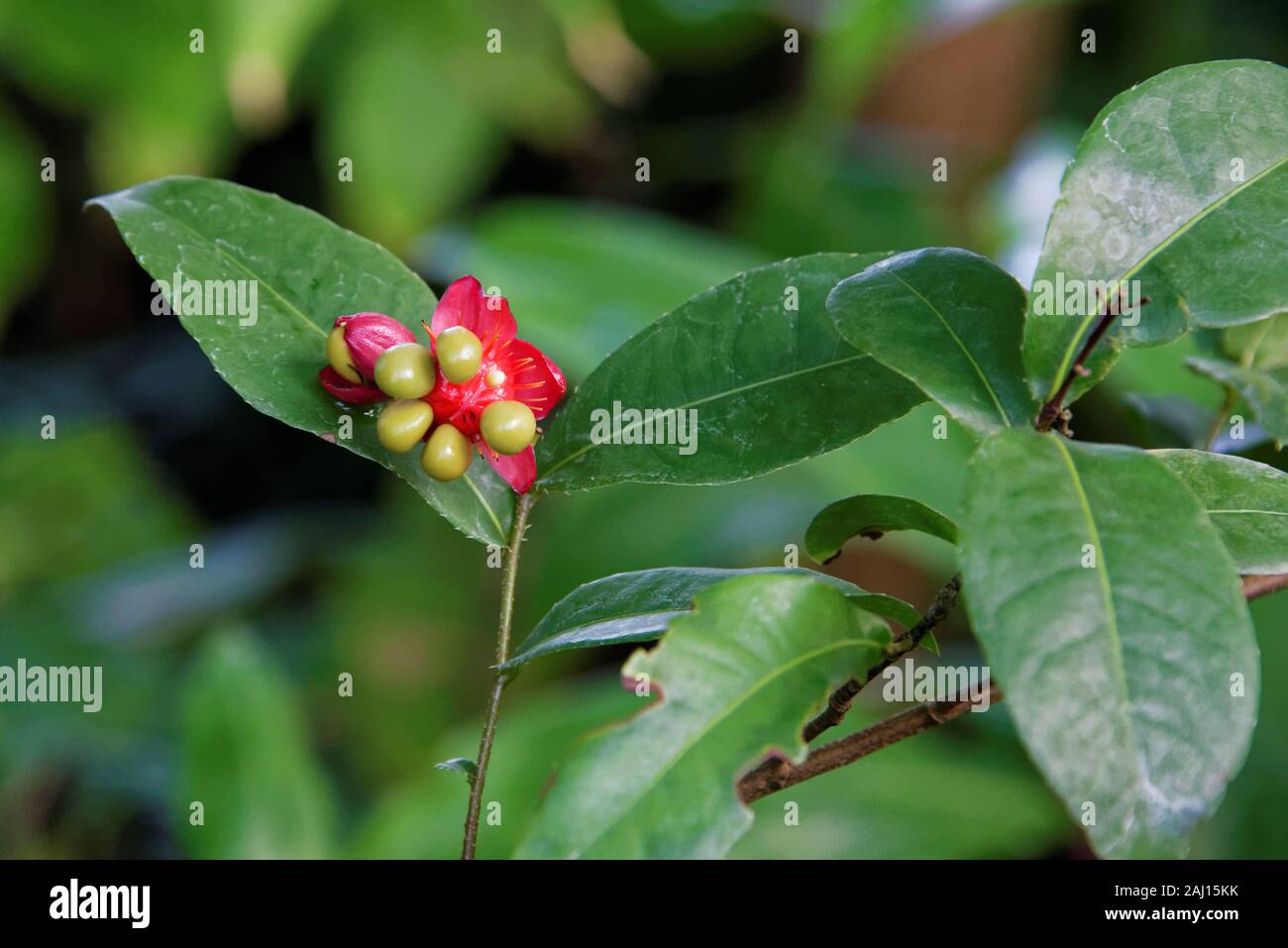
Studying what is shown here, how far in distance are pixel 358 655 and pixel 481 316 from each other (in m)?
1.70

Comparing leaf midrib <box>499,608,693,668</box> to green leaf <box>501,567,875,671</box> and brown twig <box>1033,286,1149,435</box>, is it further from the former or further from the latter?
brown twig <box>1033,286,1149,435</box>

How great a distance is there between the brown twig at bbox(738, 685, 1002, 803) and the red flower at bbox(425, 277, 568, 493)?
0.13 m

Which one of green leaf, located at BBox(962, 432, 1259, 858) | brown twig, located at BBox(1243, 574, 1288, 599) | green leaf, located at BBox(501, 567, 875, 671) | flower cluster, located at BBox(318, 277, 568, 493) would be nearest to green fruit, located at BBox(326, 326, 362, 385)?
flower cluster, located at BBox(318, 277, 568, 493)

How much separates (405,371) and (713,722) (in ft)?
0.49

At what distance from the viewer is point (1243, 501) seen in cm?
40

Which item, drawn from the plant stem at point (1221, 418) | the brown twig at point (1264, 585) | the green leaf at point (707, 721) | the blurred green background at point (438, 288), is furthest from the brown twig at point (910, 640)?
the blurred green background at point (438, 288)

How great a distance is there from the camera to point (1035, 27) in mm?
2102

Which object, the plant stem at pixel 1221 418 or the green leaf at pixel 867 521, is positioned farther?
the plant stem at pixel 1221 418

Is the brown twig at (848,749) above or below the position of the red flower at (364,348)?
Answer: below

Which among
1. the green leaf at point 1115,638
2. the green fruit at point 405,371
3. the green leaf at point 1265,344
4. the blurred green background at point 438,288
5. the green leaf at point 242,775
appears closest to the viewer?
the green leaf at point 1115,638

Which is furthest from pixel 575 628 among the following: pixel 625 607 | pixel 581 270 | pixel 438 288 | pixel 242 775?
pixel 438 288

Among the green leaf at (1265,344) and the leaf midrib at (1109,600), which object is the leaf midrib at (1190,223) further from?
the green leaf at (1265,344)

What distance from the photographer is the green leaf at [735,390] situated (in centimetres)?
41

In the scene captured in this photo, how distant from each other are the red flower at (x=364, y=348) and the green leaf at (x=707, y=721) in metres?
0.14
